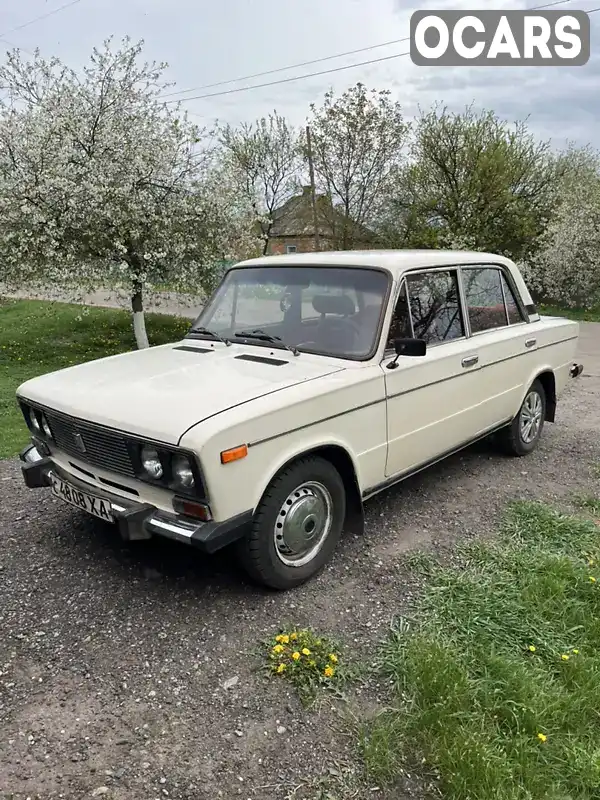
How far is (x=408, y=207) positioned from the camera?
22594 mm

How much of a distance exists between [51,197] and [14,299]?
11.1 metres

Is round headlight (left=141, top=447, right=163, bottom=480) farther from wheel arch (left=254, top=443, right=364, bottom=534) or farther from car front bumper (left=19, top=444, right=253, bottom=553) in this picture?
wheel arch (left=254, top=443, right=364, bottom=534)

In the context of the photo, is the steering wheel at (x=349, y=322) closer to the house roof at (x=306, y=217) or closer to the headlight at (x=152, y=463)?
the headlight at (x=152, y=463)

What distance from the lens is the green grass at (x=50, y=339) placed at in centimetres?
812

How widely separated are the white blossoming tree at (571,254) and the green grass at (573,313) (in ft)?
0.79

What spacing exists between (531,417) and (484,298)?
53.7 inches

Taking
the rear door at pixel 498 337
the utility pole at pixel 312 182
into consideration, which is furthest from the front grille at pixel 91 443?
the utility pole at pixel 312 182

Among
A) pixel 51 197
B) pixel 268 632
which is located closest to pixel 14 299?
pixel 51 197

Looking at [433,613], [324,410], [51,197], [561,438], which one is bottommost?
[561,438]

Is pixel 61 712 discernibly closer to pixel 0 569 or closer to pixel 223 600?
pixel 223 600

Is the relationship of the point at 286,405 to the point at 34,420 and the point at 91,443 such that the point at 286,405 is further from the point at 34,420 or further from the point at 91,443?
the point at 34,420

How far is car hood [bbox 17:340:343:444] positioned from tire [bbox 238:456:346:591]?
523mm

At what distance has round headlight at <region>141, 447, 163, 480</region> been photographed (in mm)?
2924

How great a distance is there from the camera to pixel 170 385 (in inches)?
131
